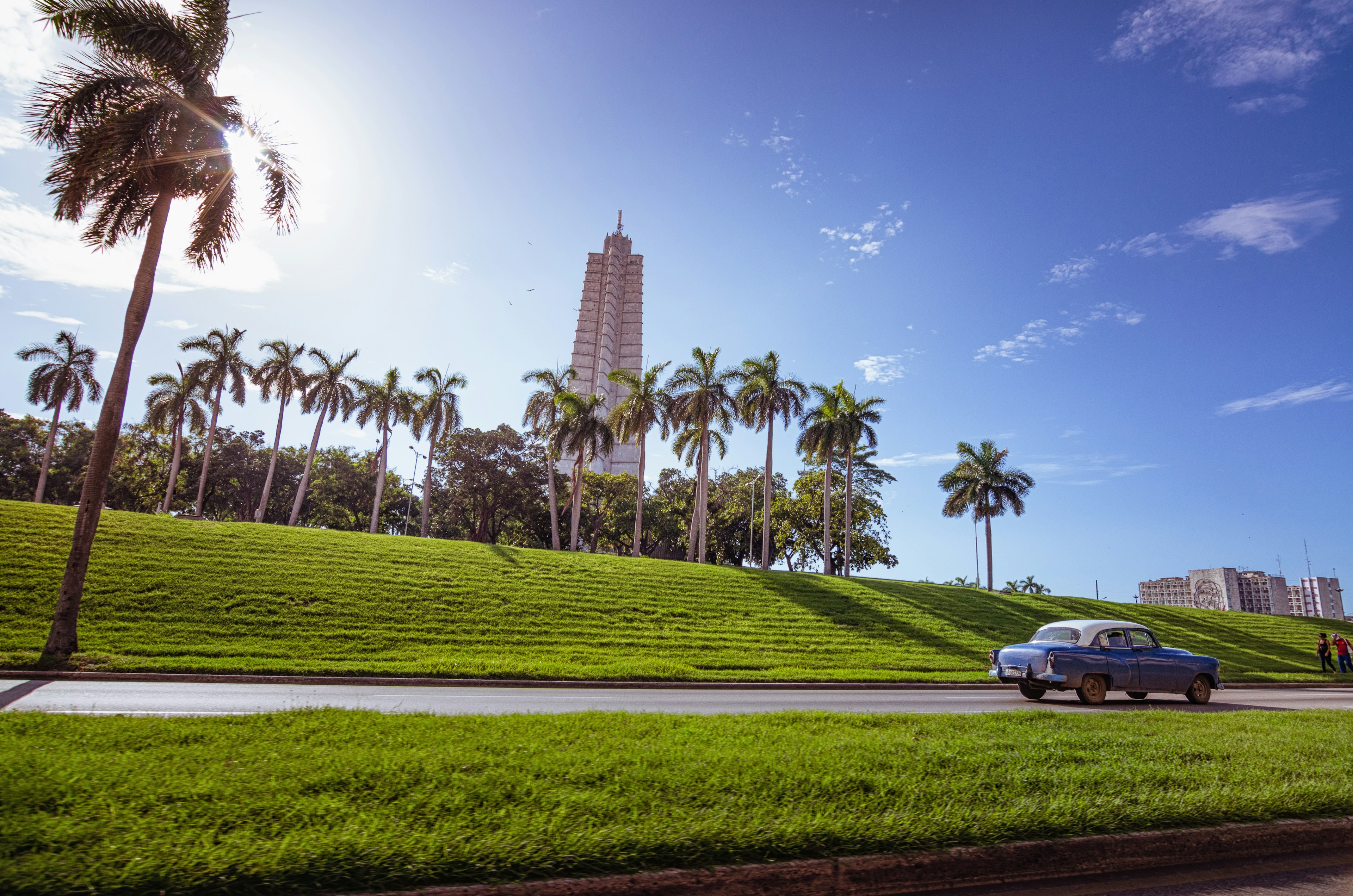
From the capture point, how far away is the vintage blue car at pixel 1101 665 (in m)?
13.9

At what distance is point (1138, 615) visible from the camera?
136 ft

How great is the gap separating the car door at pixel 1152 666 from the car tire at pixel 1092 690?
3.47 feet

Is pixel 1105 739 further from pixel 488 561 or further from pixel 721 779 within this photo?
pixel 488 561

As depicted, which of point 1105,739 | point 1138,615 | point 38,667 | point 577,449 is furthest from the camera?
point 577,449

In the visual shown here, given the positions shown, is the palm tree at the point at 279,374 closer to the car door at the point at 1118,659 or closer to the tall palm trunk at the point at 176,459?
the tall palm trunk at the point at 176,459

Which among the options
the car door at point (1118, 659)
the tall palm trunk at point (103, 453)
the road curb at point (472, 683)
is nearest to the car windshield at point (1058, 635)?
the car door at point (1118, 659)

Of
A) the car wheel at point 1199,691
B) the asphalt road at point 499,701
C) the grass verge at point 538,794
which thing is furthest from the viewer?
the car wheel at point 1199,691

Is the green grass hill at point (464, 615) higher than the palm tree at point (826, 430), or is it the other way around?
the palm tree at point (826, 430)

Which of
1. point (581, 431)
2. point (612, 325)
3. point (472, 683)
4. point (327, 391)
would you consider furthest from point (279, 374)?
point (612, 325)

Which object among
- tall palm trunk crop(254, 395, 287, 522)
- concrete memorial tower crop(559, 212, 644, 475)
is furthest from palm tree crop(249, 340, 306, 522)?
concrete memorial tower crop(559, 212, 644, 475)

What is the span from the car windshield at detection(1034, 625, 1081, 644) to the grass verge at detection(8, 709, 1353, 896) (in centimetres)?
667

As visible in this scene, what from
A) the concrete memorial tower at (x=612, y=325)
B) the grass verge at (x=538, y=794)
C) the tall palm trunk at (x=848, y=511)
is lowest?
the grass verge at (x=538, y=794)

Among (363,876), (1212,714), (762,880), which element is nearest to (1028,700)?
(1212,714)

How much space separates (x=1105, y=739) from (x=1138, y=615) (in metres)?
41.5
